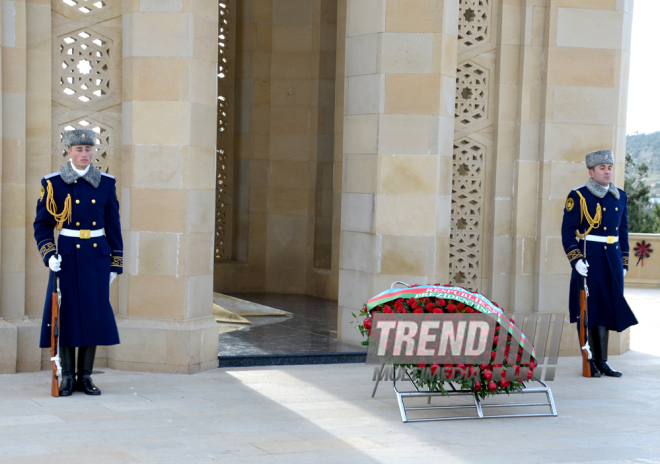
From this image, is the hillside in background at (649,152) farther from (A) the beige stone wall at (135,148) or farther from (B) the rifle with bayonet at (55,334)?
(B) the rifle with bayonet at (55,334)

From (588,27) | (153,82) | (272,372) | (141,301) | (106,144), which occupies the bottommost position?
(272,372)

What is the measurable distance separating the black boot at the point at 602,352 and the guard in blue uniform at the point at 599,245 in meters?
0.01

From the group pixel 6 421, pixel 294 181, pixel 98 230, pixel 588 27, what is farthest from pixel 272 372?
pixel 294 181

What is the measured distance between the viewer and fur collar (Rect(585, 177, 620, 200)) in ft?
24.6

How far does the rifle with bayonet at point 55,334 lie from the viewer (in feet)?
20.3

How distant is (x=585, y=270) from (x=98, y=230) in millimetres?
3950

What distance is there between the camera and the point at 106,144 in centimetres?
741

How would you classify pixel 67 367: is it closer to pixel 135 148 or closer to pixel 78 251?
pixel 78 251

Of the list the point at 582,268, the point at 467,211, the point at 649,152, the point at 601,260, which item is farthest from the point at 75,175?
the point at 649,152

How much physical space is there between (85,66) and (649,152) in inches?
3245

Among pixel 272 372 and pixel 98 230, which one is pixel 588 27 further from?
pixel 98 230

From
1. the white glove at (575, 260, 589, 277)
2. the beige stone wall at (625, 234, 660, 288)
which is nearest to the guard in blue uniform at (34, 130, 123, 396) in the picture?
the white glove at (575, 260, 589, 277)

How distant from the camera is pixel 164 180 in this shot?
7184mm

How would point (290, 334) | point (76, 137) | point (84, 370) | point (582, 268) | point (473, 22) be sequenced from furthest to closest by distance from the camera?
point (290, 334) → point (473, 22) → point (582, 268) → point (84, 370) → point (76, 137)
